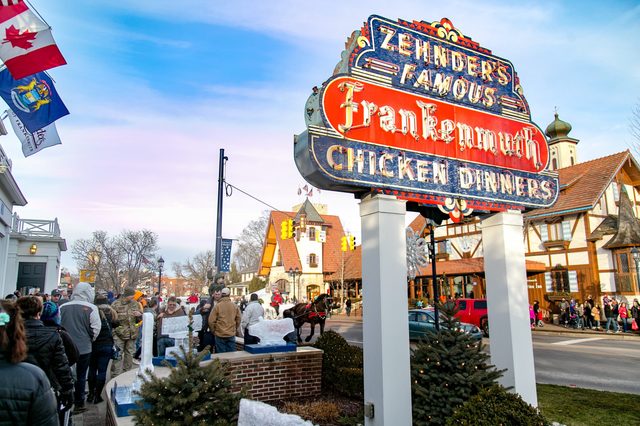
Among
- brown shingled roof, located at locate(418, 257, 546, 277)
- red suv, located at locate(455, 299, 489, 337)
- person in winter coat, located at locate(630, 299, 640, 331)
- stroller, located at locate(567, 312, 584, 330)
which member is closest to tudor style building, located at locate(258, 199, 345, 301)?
brown shingled roof, located at locate(418, 257, 546, 277)

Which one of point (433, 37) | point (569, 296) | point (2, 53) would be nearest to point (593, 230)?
point (569, 296)

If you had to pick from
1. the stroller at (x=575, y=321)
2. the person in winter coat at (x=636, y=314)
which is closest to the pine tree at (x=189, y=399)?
Result: the person in winter coat at (x=636, y=314)

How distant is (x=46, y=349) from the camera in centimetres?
428

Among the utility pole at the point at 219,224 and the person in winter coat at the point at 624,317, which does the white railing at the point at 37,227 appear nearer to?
the utility pole at the point at 219,224

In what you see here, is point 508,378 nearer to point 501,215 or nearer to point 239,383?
point 501,215

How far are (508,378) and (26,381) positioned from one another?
19.9ft

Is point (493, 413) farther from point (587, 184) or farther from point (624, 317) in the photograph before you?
point (587, 184)

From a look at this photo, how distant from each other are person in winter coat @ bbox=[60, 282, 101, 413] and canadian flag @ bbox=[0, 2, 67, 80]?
14.5 ft

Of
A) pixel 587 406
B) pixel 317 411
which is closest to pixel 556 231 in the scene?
pixel 587 406

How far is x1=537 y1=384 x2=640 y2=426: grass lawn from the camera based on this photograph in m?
6.73

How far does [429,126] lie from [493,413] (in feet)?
12.6

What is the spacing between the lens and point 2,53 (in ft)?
25.8

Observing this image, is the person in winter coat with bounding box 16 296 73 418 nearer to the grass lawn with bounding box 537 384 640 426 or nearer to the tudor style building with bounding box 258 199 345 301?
the grass lawn with bounding box 537 384 640 426

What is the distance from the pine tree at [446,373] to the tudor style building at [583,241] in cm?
1949
